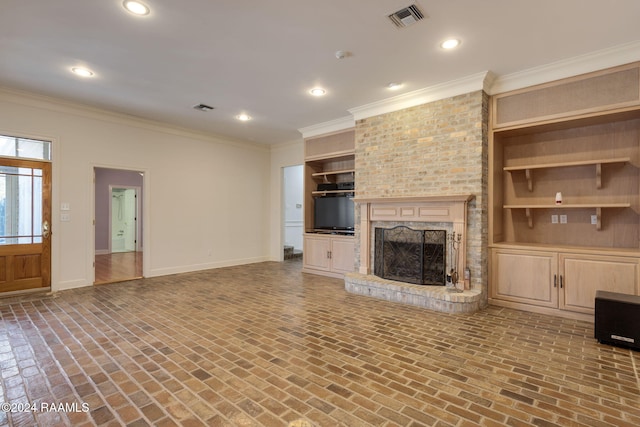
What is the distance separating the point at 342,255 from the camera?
5.95 metres

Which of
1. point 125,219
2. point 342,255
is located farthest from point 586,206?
point 125,219

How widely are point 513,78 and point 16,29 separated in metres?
5.41

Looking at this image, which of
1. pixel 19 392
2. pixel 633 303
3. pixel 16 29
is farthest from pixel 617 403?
pixel 16 29

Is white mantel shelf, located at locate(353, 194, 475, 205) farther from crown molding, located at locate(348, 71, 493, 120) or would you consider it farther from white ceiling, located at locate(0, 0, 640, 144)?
white ceiling, located at locate(0, 0, 640, 144)

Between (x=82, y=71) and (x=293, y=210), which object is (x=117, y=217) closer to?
(x=293, y=210)

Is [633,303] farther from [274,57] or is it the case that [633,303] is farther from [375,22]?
[274,57]

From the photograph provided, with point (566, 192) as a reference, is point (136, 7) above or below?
above

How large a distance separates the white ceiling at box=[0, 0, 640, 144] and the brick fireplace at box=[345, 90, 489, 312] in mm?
478

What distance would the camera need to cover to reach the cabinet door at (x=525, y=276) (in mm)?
3775

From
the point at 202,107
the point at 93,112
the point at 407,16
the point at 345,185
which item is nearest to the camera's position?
the point at 407,16

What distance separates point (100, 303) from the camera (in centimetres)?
429

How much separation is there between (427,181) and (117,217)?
32.9 ft

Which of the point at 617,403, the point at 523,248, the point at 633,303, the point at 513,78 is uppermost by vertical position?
the point at 513,78

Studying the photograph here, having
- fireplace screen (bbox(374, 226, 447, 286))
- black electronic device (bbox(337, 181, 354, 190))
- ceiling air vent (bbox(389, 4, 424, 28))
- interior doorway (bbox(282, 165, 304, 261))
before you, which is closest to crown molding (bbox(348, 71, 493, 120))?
black electronic device (bbox(337, 181, 354, 190))
